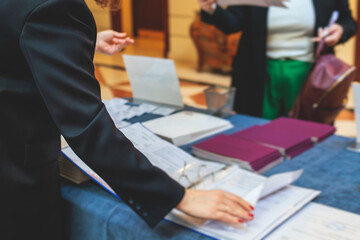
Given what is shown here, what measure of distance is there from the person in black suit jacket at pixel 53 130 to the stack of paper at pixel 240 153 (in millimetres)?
361

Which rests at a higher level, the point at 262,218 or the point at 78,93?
the point at 78,93

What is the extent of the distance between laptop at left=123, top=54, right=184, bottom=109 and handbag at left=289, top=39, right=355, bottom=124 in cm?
73

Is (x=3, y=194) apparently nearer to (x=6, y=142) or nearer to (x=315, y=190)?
(x=6, y=142)

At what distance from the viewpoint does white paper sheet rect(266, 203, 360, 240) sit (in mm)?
956

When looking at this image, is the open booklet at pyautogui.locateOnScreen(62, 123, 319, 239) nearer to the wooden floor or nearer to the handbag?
the wooden floor

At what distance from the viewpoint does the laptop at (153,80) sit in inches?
56.6

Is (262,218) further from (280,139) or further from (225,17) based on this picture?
(225,17)

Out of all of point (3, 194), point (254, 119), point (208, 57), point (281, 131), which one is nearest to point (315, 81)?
point (254, 119)

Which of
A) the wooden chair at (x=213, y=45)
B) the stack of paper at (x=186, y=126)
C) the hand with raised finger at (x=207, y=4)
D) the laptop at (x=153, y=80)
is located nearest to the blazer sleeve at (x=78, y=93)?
the stack of paper at (x=186, y=126)

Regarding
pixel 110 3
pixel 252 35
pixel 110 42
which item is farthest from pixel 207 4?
pixel 110 3

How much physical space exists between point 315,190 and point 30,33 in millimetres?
852

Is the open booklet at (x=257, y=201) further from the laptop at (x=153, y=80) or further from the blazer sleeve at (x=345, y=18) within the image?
the blazer sleeve at (x=345, y=18)

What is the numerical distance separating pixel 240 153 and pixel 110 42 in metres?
0.53

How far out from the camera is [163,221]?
1011 mm
